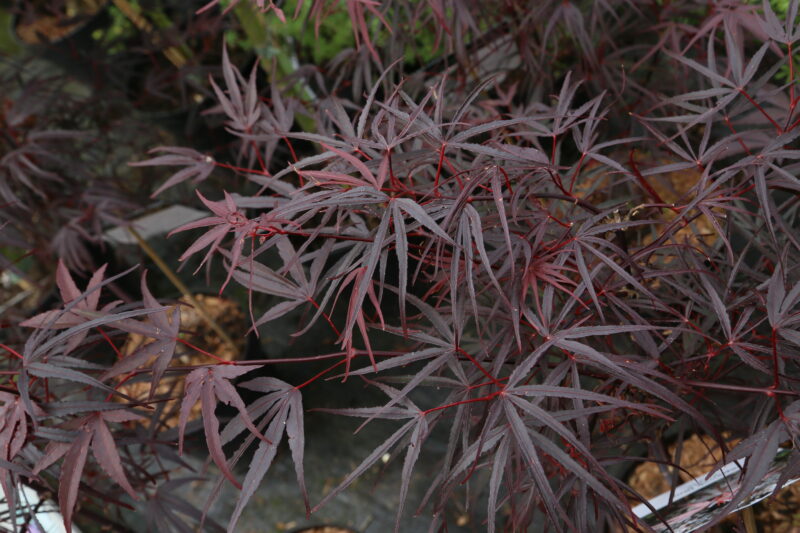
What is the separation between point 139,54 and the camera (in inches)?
68.9

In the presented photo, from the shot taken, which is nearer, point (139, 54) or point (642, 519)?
point (642, 519)

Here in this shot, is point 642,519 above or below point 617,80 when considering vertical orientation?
below

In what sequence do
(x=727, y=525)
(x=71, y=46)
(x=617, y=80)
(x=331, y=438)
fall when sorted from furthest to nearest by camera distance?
(x=71, y=46)
(x=331, y=438)
(x=617, y=80)
(x=727, y=525)

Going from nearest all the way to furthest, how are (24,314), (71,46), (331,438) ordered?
(24,314)
(331,438)
(71,46)

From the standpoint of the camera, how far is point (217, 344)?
152 cm

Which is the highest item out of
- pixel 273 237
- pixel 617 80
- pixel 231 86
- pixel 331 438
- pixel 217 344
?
pixel 231 86

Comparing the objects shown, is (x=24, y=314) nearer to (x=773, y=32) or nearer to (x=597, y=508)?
(x=597, y=508)

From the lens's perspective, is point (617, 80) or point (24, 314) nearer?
point (617, 80)

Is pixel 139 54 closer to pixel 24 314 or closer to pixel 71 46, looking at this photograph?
pixel 71 46

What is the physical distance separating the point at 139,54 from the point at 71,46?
17cm

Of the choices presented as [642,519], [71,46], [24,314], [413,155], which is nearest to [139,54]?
[71,46]

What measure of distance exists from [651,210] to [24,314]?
1189mm

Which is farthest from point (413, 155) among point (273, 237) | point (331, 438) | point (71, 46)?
point (71, 46)

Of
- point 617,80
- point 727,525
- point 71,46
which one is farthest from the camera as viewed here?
point 71,46
